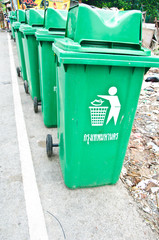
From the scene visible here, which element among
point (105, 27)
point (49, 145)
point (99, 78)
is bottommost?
point (49, 145)

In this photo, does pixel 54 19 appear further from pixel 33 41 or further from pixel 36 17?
pixel 36 17

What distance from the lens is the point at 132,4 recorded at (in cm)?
2064

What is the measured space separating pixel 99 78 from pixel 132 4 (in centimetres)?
2387

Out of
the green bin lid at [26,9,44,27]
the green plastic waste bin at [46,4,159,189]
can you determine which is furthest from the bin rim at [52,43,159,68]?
the green bin lid at [26,9,44,27]

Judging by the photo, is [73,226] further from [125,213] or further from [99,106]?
[99,106]

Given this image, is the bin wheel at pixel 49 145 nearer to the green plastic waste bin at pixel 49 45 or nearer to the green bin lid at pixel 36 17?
the green plastic waste bin at pixel 49 45

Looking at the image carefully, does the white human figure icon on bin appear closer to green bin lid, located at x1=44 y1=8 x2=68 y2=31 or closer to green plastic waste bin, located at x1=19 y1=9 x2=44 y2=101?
green bin lid, located at x1=44 y1=8 x2=68 y2=31

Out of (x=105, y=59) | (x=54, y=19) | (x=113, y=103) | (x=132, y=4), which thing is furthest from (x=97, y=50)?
(x=132, y=4)

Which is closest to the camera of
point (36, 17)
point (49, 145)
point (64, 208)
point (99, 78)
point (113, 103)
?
point (99, 78)

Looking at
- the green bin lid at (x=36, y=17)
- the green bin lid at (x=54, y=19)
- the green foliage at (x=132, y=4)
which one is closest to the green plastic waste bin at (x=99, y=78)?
the green bin lid at (x=54, y=19)

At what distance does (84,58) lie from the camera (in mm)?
1490

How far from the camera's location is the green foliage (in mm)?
18622

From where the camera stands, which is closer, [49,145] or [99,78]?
[99,78]

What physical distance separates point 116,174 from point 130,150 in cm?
90
